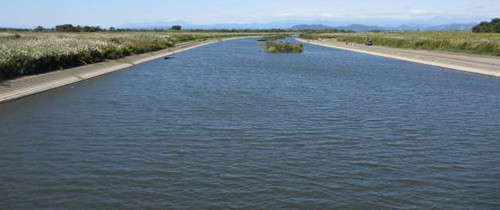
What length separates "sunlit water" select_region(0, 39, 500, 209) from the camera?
1024cm

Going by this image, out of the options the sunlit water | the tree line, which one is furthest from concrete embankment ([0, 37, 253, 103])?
the tree line

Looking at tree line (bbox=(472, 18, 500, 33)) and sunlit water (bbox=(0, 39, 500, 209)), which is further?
tree line (bbox=(472, 18, 500, 33))

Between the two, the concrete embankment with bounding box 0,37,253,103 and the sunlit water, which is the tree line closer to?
the concrete embankment with bounding box 0,37,253,103

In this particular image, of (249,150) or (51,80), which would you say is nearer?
(249,150)

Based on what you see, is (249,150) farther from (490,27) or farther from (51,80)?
(490,27)

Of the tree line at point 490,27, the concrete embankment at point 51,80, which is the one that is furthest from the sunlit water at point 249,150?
the tree line at point 490,27

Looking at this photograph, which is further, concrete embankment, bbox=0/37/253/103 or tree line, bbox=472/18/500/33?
tree line, bbox=472/18/500/33

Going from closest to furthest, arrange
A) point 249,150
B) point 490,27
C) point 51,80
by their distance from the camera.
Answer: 1. point 249,150
2. point 51,80
3. point 490,27

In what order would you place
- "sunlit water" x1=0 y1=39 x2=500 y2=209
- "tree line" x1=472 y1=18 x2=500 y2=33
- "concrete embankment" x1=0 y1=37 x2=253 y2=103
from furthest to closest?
"tree line" x1=472 y1=18 x2=500 y2=33
"concrete embankment" x1=0 y1=37 x2=253 y2=103
"sunlit water" x1=0 y1=39 x2=500 y2=209

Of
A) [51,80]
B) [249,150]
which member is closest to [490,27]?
[51,80]

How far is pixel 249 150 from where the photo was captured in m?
14.0

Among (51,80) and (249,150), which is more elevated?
(249,150)

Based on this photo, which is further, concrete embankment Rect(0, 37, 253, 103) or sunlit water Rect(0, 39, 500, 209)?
concrete embankment Rect(0, 37, 253, 103)

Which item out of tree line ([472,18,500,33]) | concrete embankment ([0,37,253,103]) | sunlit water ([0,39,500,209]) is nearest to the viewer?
sunlit water ([0,39,500,209])
